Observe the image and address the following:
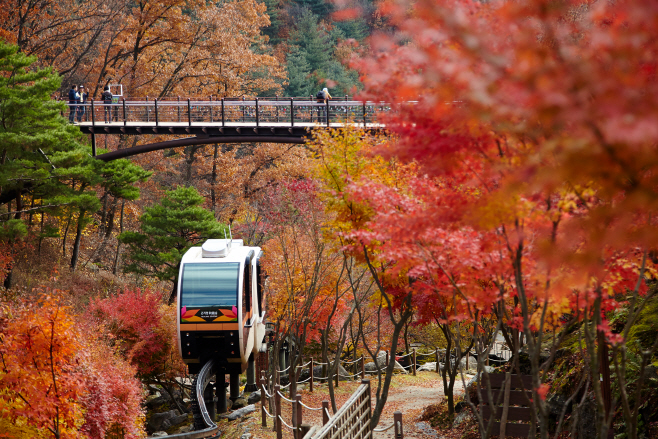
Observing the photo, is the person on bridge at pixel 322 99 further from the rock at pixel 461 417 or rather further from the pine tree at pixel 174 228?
the rock at pixel 461 417

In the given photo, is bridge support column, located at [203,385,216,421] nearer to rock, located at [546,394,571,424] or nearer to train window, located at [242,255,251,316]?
train window, located at [242,255,251,316]

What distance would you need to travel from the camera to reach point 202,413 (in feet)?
41.9

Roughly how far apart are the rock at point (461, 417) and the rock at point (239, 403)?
831cm

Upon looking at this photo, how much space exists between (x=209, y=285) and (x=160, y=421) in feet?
20.4

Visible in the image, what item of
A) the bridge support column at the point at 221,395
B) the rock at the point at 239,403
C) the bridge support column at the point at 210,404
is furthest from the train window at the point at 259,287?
the rock at the point at 239,403

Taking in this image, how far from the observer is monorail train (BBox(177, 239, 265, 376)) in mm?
14734

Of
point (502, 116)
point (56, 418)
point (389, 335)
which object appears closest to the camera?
point (502, 116)

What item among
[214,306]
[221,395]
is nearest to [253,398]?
[221,395]

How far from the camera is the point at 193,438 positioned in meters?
10.5

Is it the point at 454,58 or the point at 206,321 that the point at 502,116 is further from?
the point at 206,321

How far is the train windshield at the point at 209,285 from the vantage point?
48.4 feet

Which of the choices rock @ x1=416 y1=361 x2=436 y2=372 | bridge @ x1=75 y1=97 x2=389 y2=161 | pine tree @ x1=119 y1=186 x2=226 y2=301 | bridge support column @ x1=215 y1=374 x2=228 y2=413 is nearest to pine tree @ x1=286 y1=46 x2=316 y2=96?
bridge @ x1=75 y1=97 x2=389 y2=161

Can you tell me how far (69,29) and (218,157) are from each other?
9.83m

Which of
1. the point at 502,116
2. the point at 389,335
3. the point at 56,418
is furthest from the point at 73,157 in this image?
the point at 502,116
